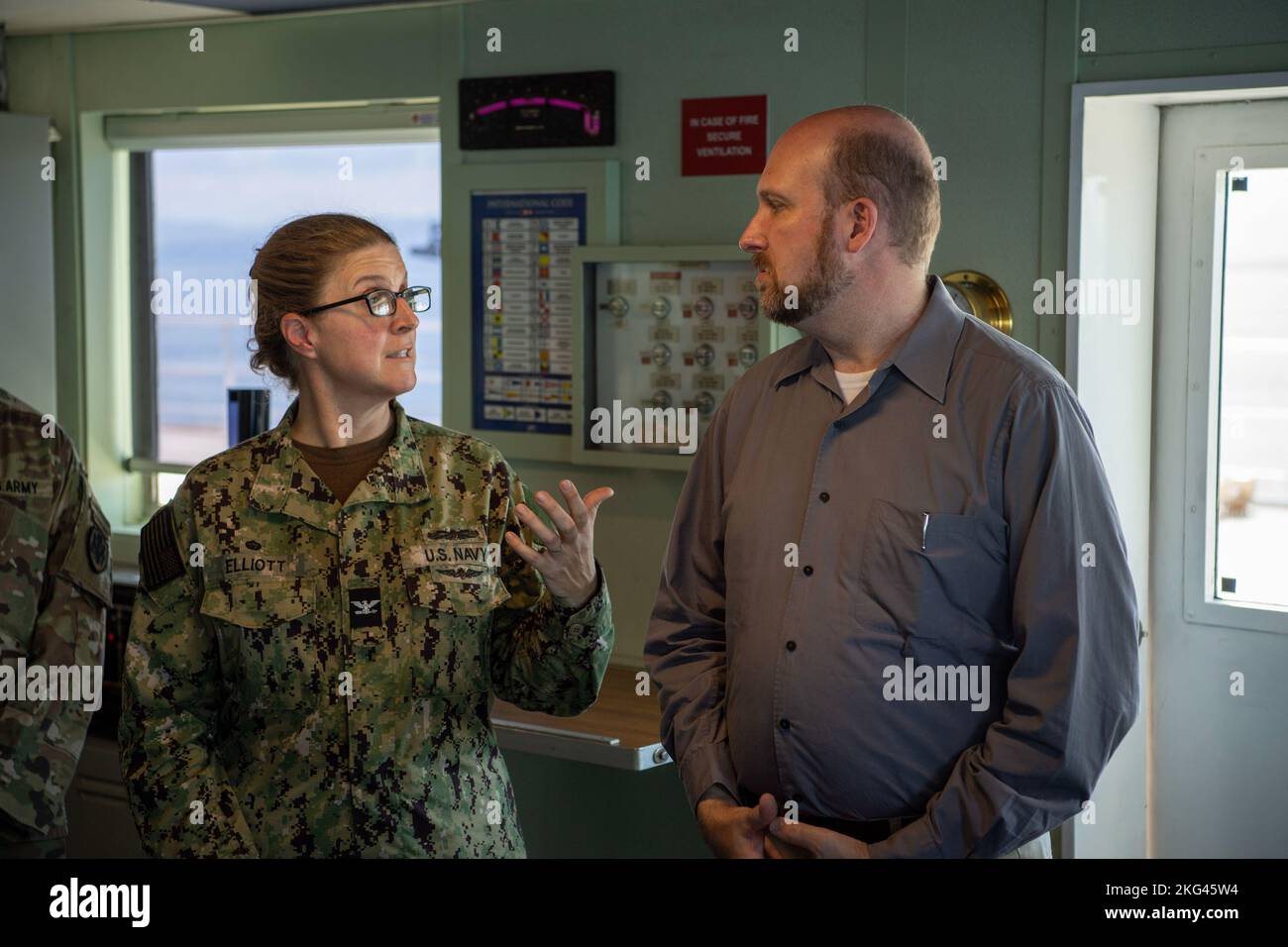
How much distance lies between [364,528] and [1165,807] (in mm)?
2073

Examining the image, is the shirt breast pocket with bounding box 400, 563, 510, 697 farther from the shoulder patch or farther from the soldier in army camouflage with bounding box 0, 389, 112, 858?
the soldier in army camouflage with bounding box 0, 389, 112, 858

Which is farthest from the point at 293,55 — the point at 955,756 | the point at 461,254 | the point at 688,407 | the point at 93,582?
the point at 955,756

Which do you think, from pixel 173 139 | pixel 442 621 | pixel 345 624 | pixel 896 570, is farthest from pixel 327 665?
pixel 173 139

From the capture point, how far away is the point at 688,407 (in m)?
3.19

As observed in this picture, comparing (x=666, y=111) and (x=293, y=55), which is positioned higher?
(x=293, y=55)

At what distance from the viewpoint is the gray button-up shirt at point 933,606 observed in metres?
1.66

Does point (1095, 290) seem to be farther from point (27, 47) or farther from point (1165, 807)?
point (27, 47)

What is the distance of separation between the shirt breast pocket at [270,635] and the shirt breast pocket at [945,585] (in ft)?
2.42

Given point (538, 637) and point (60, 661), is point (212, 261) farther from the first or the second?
point (538, 637)

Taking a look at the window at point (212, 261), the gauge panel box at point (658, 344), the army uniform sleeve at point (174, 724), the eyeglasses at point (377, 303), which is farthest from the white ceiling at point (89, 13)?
the army uniform sleeve at point (174, 724)

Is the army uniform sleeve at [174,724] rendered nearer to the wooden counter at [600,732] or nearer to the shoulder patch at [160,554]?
the shoulder patch at [160,554]

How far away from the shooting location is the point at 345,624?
1823mm

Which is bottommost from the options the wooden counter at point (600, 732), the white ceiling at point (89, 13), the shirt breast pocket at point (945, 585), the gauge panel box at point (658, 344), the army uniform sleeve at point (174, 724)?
the wooden counter at point (600, 732)

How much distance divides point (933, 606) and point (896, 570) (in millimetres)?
65
